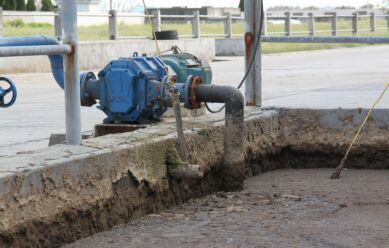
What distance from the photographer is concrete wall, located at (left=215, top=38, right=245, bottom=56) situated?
28.7m

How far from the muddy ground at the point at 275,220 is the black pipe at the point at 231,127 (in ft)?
0.42

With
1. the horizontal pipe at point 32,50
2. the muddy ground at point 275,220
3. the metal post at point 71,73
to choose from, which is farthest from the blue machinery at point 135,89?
the horizontal pipe at point 32,50

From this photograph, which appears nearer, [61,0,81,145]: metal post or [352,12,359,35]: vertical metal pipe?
[61,0,81,145]: metal post

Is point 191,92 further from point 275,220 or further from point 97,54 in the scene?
point 97,54

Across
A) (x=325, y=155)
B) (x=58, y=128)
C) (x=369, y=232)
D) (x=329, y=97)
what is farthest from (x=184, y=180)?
(x=329, y=97)

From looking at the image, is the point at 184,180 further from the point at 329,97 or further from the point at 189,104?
the point at 329,97

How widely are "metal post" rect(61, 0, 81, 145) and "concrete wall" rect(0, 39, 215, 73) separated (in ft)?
42.2

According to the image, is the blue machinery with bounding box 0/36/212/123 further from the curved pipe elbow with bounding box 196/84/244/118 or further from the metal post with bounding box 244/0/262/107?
the metal post with bounding box 244/0/262/107

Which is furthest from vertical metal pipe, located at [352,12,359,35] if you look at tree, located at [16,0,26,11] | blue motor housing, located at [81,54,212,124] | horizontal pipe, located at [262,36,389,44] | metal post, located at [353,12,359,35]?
blue motor housing, located at [81,54,212,124]

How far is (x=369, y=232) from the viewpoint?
4.98m

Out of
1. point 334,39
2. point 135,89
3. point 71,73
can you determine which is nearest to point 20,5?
point 334,39

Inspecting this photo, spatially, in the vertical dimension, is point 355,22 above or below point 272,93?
above

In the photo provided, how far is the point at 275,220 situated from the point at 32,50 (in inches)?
65.3

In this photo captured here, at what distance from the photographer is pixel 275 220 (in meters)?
Result: 5.29
